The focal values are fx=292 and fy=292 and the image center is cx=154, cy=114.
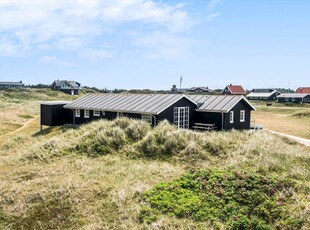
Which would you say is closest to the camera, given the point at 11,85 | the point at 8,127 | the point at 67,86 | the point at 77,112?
the point at 77,112

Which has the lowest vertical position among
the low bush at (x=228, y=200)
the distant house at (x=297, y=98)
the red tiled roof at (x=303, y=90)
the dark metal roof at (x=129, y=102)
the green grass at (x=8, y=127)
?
the low bush at (x=228, y=200)

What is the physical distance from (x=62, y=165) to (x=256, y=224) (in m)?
10.7

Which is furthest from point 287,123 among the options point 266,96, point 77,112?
point 266,96

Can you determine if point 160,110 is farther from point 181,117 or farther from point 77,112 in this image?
point 77,112

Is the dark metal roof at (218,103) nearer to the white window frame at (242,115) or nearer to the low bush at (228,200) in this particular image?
the white window frame at (242,115)

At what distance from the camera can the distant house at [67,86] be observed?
319ft

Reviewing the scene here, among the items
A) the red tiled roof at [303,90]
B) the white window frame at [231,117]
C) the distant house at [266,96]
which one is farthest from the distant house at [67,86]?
the white window frame at [231,117]

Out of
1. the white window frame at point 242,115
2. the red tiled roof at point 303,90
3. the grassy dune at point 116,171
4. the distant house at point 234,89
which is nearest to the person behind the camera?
the grassy dune at point 116,171

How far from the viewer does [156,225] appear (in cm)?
948

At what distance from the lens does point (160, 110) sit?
23609 mm

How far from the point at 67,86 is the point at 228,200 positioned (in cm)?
9594

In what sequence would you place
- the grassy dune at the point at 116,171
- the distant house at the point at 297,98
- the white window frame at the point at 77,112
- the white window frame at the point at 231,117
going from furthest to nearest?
the distant house at the point at 297,98 → the white window frame at the point at 77,112 → the white window frame at the point at 231,117 → the grassy dune at the point at 116,171

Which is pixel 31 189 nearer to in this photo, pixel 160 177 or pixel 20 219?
pixel 20 219

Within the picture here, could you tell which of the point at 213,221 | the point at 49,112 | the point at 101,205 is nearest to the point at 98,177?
the point at 101,205
